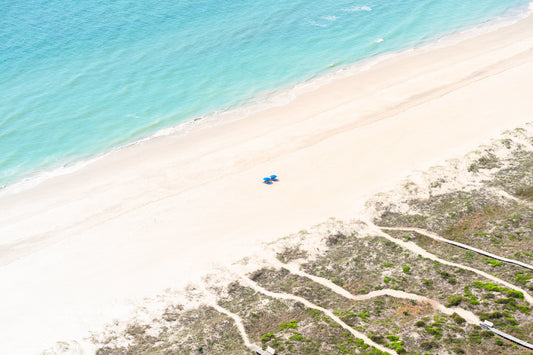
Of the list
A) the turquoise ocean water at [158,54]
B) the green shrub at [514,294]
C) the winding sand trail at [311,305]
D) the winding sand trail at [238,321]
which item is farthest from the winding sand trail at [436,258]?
the turquoise ocean water at [158,54]

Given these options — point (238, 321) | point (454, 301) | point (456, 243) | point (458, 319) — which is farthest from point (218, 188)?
point (458, 319)

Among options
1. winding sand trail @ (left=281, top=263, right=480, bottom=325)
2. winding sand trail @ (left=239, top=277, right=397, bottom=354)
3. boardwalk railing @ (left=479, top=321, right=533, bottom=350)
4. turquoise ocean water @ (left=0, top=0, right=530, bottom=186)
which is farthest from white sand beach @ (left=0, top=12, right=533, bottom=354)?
boardwalk railing @ (left=479, top=321, right=533, bottom=350)

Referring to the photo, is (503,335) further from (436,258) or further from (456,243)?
(456,243)

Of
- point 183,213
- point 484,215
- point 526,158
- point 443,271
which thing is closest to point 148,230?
point 183,213

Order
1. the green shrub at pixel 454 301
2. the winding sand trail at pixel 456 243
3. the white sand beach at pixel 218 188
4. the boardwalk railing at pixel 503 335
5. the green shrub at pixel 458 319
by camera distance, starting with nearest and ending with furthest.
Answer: the boardwalk railing at pixel 503 335, the green shrub at pixel 458 319, the green shrub at pixel 454 301, the winding sand trail at pixel 456 243, the white sand beach at pixel 218 188

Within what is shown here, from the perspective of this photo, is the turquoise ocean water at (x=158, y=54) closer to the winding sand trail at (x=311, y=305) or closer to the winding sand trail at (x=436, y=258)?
the winding sand trail at (x=311, y=305)

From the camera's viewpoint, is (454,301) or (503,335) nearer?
(503,335)
